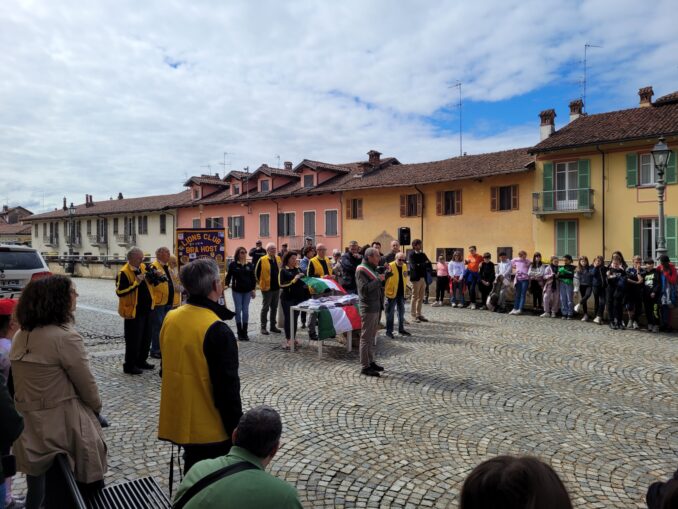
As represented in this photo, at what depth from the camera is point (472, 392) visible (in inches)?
260

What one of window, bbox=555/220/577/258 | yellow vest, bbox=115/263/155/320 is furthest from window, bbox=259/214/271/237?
yellow vest, bbox=115/263/155/320

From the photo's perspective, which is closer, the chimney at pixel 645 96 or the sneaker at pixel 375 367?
the sneaker at pixel 375 367

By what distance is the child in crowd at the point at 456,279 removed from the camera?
16.2 metres

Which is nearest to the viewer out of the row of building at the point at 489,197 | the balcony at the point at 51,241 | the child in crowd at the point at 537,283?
the child in crowd at the point at 537,283

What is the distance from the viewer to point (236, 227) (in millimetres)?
40938

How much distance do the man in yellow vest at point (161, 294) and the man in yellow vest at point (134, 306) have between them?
26 cm

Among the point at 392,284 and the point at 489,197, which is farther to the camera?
the point at 489,197

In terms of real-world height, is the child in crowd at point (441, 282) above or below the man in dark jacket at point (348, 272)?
below

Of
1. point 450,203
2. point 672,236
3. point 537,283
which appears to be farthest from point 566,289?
point 450,203

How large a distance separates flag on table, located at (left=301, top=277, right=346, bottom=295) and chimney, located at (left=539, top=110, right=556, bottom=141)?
838 inches

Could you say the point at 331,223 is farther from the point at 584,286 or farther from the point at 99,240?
the point at 99,240

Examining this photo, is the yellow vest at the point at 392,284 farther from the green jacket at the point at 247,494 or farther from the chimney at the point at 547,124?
the chimney at the point at 547,124

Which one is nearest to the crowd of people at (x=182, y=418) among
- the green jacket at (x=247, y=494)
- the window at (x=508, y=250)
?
the green jacket at (x=247, y=494)

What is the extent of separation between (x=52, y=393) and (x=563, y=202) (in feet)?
84.8
